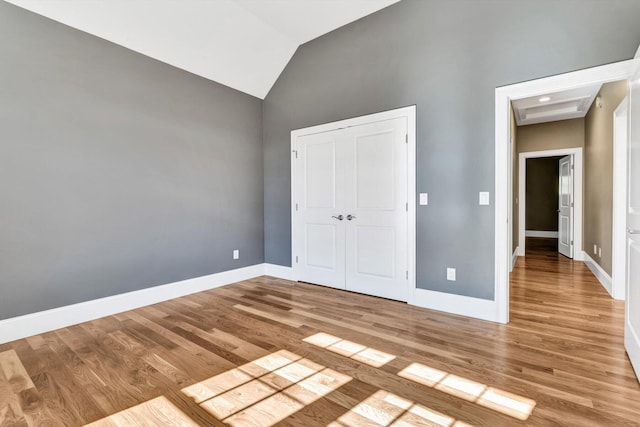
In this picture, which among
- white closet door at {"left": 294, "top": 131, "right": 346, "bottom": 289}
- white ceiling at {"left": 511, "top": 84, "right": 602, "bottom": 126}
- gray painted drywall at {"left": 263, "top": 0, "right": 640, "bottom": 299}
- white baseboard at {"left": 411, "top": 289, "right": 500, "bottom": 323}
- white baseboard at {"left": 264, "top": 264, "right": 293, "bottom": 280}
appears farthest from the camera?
white baseboard at {"left": 264, "top": 264, "right": 293, "bottom": 280}

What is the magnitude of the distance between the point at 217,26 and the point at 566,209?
281 inches

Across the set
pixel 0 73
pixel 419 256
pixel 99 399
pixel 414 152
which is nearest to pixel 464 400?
pixel 419 256

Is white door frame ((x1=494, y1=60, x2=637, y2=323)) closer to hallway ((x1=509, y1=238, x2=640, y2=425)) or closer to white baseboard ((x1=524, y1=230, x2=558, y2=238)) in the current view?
hallway ((x1=509, y1=238, x2=640, y2=425))

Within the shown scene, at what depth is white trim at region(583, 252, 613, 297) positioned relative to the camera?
3.68m

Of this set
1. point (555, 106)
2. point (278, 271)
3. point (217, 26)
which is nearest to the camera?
point (217, 26)

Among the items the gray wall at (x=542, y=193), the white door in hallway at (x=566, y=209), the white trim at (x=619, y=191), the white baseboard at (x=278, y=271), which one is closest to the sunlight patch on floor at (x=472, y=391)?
the white baseboard at (x=278, y=271)

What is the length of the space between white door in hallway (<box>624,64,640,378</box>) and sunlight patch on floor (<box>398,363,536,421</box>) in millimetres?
892

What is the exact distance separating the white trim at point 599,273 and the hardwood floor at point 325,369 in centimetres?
55

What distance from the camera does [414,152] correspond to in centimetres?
326

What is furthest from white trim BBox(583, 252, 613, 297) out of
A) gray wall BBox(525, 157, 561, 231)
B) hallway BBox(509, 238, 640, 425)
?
gray wall BBox(525, 157, 561, 231)

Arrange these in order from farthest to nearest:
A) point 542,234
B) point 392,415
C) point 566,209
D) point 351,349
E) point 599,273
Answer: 1. point 542,234
2. point 566,209
3. point 599,273
4. point 351,349
5. point 392,415

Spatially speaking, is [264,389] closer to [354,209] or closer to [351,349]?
[351,349]

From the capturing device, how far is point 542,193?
9.39 meters

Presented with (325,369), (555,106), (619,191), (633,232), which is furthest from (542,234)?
(325,369)
